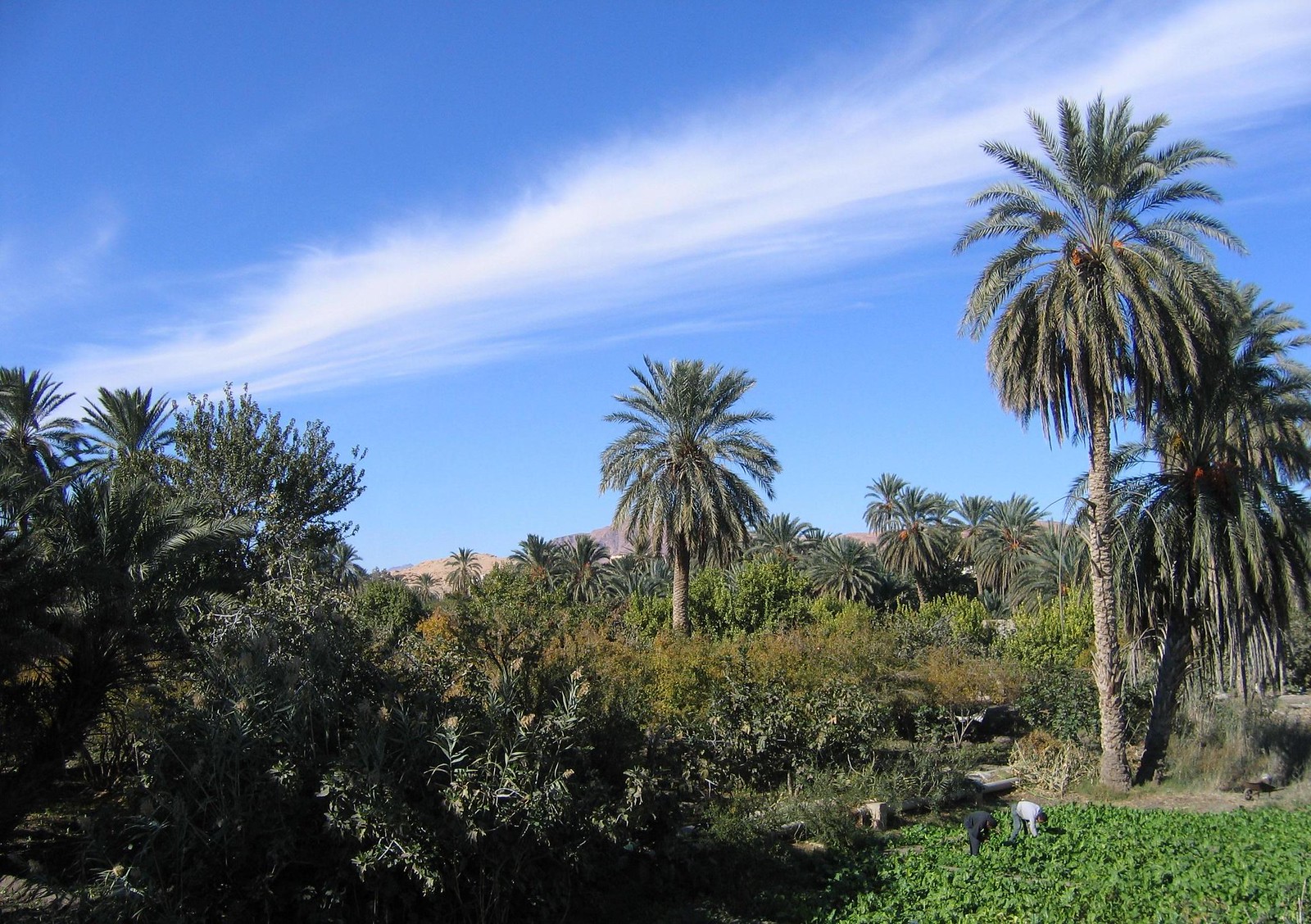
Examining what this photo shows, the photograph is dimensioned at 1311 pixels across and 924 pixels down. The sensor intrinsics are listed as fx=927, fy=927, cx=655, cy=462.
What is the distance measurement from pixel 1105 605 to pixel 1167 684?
2.42m

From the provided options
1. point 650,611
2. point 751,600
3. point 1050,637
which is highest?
point 751,600

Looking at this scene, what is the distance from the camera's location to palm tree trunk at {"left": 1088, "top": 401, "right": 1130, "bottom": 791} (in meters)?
17.1

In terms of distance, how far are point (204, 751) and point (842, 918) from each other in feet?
19.6

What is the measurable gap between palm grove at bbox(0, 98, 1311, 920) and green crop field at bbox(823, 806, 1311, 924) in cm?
242

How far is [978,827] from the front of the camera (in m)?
11.3

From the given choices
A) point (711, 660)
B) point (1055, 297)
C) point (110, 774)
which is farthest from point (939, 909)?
point (1055, 297)

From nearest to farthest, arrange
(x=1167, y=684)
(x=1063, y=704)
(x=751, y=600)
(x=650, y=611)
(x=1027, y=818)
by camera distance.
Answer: (x=1027, y=818) → (x=1167, y=684) → (x=1063, y=704) → (x=751, y=600) → (x=650, y=611)

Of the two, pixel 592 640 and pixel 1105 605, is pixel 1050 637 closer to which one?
pixel 1105 605

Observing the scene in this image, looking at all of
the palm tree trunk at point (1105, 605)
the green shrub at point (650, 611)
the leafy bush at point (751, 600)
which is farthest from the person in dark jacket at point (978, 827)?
the leafy bush at point (751, 600)

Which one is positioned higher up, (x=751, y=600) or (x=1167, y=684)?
(x=751, y=600)

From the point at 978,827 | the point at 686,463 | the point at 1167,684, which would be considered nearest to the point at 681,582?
the point at 686,463

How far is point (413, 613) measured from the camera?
35625mm

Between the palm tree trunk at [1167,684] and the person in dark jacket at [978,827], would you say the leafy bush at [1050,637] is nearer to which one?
the palm tree trunk at [1167,684]

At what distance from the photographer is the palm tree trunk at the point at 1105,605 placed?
17.1 metres
